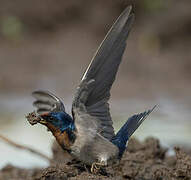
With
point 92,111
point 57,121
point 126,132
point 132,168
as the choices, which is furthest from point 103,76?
point 132,168

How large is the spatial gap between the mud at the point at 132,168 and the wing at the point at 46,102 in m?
0.48

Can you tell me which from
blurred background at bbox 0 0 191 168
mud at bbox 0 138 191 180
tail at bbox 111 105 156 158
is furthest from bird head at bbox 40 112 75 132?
blurred background at bbox 0 0 191 168

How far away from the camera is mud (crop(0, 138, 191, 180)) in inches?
185

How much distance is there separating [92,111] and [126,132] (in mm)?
567

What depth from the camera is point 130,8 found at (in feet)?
15.3

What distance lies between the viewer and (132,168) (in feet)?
18.1

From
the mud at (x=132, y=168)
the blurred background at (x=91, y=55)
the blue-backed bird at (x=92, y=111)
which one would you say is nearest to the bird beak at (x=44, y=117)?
the blue-backed bird at (x=92, y=111)

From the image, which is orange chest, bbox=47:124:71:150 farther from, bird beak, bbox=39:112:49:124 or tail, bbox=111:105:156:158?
tail, bbox=111:105:156:158

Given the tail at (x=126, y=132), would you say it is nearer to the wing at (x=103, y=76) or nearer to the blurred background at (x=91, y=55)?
the wing at (x=103, y=76)

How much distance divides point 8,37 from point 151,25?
250cm

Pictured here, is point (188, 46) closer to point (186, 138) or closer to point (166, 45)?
point (166, 45)

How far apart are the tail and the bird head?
48 cm

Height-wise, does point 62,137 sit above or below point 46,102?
below

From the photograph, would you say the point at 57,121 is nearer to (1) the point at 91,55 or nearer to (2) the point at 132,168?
(2) the point at 132,168
